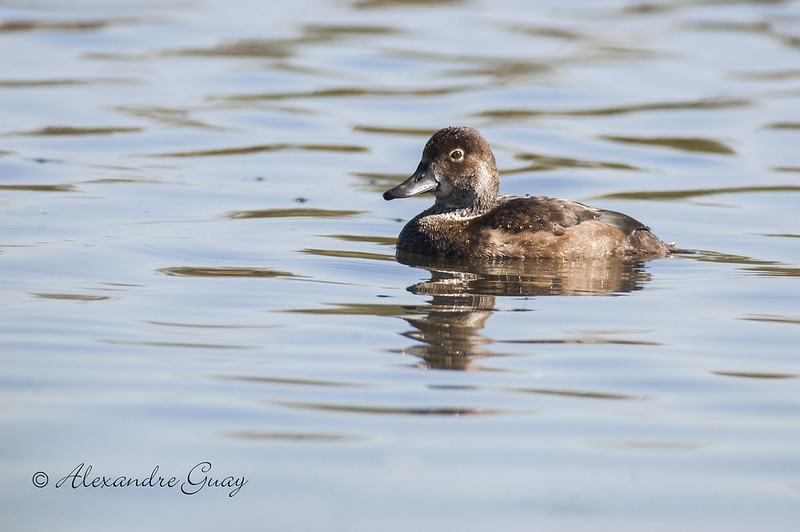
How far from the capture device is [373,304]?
813 cm

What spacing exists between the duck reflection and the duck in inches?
3.8

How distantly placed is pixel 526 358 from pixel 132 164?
7.48m

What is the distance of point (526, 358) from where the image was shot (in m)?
6.91

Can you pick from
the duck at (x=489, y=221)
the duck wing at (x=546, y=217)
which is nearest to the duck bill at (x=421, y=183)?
the duck at (x=489, y=221)

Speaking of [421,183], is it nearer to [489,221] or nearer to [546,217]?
[489,221]

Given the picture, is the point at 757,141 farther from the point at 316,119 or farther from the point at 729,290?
the point at 729,290

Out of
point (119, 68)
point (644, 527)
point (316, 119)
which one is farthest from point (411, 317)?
point (119, 68)

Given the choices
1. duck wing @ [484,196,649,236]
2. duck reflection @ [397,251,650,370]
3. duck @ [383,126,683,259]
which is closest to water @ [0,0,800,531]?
duck reflection @ [397,251,650,370]

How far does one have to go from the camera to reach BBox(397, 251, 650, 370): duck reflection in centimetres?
712

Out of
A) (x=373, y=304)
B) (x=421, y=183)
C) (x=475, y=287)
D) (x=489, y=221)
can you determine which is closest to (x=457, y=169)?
(x=421, y=183)

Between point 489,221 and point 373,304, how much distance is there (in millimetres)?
1990

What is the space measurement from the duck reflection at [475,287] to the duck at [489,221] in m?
0.10

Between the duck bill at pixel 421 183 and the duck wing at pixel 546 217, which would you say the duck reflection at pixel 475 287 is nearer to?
the duck wing at pixel 546 217

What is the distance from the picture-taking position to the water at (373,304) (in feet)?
17.1
